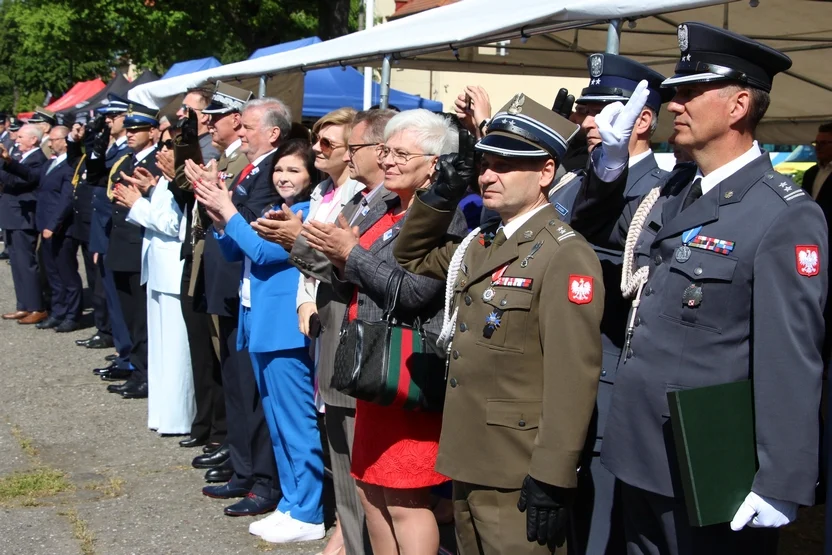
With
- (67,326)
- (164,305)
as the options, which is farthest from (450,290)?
(67,326)

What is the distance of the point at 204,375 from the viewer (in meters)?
6.24

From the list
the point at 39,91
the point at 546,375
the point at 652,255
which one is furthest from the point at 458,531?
the point at 39,91

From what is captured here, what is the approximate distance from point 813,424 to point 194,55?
70.7 feet


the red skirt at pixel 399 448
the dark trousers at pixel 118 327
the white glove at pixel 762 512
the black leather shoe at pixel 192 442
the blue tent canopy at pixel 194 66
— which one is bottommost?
the black leather shoe at pixel 192 442

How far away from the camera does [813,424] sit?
230 cm

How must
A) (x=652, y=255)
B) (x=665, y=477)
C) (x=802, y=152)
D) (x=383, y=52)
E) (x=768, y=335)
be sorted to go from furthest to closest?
(x=802, y=152)
(x=383, y=52)
(x=652, y=255)
(x=665, y=477)
(x=768, y=335)

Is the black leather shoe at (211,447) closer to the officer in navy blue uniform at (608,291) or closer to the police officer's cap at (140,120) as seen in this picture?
the police officer's cap at (140,120)

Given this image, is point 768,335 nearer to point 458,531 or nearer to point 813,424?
point 813,424

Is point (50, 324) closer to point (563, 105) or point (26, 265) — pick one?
point (26, 265)

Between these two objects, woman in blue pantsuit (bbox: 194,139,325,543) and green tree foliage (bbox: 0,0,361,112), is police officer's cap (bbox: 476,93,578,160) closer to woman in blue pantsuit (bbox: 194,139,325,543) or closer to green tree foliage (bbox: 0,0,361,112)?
woman in blue pantsuit (bbox: 194,139,325,543)

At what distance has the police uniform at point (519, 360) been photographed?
2654 millimetres

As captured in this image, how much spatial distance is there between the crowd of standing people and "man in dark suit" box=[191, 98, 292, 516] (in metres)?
0.03

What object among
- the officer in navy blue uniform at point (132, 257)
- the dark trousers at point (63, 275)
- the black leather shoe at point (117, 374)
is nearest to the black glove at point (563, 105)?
the officer in navy blue uniform at point (132, 257)

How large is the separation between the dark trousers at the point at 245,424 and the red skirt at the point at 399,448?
1868mm
